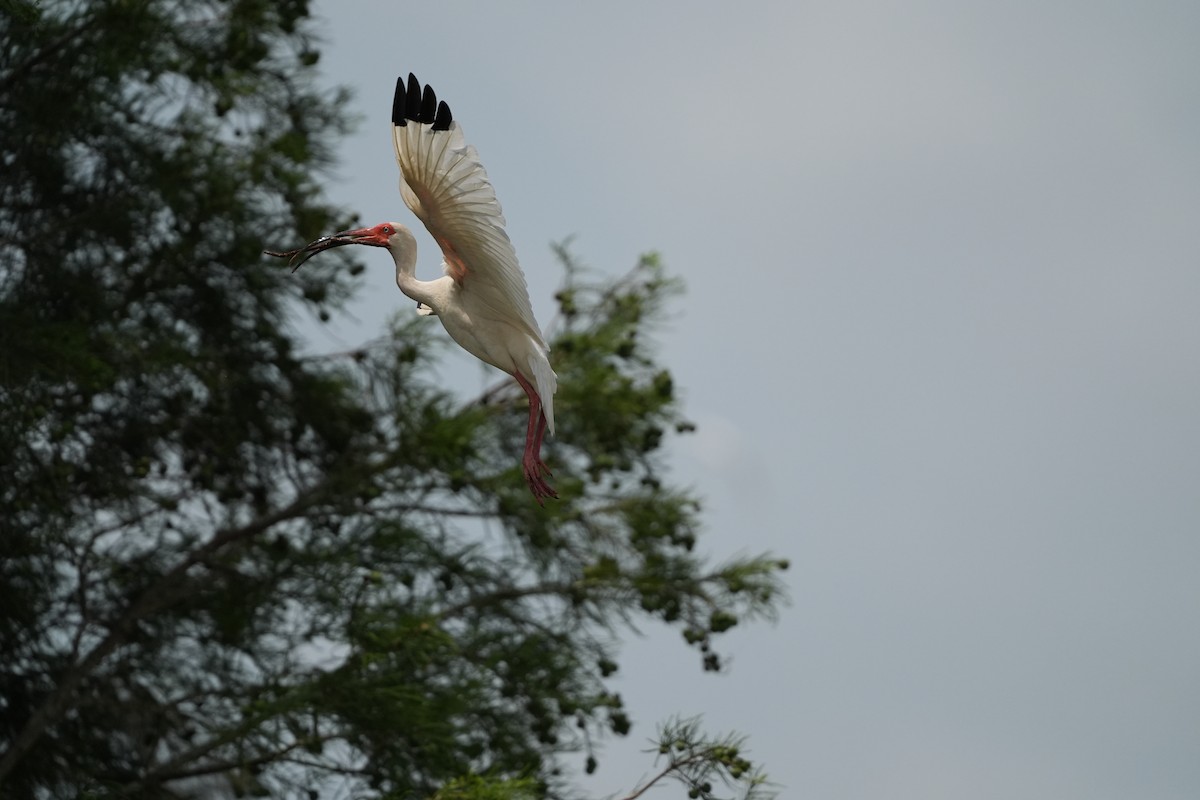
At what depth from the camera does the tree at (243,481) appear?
22.4 ft

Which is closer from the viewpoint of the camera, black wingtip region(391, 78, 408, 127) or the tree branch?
black wingtip region(391, 78, 408, 127)

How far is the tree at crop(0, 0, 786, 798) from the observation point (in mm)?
6812

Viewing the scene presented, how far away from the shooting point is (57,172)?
750 cm

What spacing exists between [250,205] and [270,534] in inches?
58.6

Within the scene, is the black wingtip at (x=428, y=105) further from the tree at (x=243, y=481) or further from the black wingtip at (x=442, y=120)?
the tree at (x=243, y=481)

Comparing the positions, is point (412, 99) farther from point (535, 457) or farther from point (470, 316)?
point (535, 457)

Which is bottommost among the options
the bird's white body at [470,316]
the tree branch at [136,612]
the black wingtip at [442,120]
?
the bird's white body at [470,316]

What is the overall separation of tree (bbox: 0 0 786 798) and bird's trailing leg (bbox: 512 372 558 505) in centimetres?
303

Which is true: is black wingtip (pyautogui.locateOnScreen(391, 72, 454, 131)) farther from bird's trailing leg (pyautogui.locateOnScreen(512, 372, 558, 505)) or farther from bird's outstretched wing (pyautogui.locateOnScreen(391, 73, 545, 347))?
bird's trailing leg (pyautogui.locateOnScreen(512, 372, 558, 505))

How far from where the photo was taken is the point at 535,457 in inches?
136

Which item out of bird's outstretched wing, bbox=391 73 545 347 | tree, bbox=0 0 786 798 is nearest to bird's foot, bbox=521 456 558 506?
bird's outstretched wing, bbox=391 73 545 347

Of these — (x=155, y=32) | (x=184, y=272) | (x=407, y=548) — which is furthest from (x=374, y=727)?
(x=155, y=32)

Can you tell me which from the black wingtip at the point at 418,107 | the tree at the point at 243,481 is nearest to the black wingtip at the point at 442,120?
the black wingtip at the point at 418,107

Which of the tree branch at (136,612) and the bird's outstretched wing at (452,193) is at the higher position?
the tree branch at (136,612)
